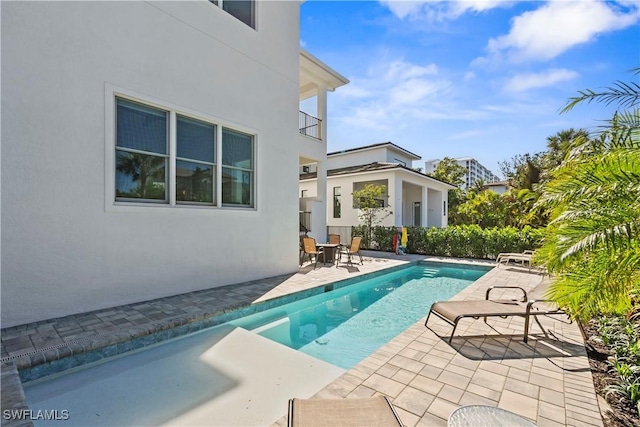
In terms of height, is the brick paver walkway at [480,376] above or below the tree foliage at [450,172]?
below

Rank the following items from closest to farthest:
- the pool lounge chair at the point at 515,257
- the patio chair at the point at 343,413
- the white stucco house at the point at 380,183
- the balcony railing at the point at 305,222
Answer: the patio chair at the point at 343,413
the pool lounge chair at the point at 515,257
the balcony railing at the point at 305,222
the white stucco house at the point at 380,183

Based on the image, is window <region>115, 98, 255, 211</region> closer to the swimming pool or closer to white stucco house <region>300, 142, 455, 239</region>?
the swimming pool

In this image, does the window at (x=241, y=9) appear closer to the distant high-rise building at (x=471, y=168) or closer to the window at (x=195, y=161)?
the window at (x=195, y=161)

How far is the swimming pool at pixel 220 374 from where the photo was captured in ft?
10.3

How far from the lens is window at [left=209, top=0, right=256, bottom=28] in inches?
314

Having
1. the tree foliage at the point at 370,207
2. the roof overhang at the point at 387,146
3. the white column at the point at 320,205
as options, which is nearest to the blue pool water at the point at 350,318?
the white column at the point at 320,205

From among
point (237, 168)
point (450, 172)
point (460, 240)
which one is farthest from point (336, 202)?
point (450, 172)

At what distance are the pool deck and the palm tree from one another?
0.92 m

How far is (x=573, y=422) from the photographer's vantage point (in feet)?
8.59

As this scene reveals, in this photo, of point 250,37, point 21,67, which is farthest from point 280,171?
point 21,67

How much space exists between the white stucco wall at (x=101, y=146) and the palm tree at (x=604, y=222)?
6.73 metres

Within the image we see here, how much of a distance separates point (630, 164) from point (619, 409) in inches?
95.6

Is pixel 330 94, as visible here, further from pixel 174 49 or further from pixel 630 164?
pixel 630 164

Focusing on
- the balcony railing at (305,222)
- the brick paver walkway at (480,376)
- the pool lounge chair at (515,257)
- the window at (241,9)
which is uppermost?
the window at (241,9)
